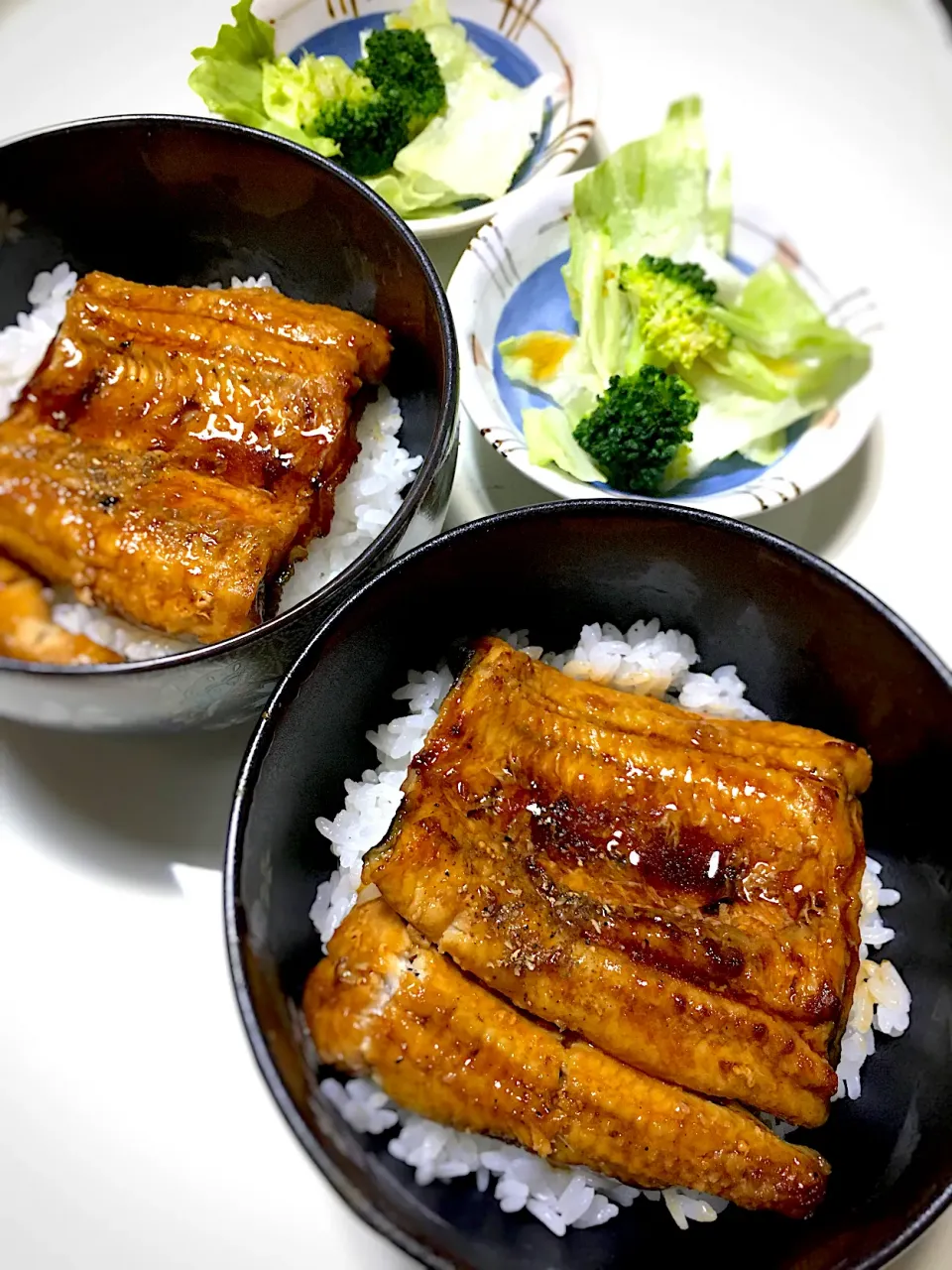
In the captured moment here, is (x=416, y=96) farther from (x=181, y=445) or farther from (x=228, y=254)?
(x=181, y=445)

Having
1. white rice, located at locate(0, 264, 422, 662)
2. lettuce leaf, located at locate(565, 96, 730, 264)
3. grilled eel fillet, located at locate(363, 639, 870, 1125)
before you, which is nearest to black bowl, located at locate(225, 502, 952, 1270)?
grilled eel fillet, located at locate(363, 639, 870, 1125)

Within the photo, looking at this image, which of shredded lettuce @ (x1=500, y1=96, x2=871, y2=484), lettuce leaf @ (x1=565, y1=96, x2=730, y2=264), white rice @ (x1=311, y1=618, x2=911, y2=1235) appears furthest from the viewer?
lettuce leaf @ (x1=565, y1=96, x2=730, y2=264)

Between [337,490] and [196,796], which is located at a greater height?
[337,490]

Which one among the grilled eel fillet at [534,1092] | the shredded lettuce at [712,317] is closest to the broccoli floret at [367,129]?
the shredded lettuce at [712,317]

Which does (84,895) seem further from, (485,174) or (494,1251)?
(485,174)

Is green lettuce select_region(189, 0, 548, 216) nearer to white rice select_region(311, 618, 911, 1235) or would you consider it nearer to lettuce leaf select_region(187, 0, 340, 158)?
lettuce leaf select_region(187, 0, 340, 158)

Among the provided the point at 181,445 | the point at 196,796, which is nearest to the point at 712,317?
the point at 181,445

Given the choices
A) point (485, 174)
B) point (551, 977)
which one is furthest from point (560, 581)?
point (485, 174)
